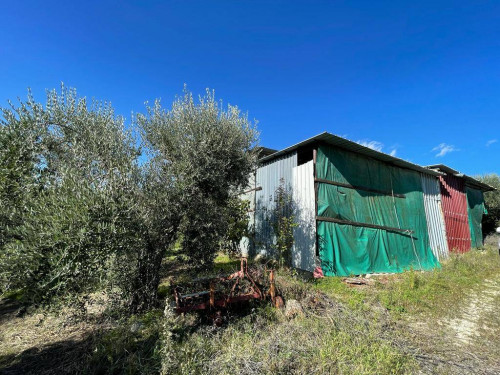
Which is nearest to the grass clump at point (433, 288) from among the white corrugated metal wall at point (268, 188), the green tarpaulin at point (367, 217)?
the green tarpaulin at point (367, 217)

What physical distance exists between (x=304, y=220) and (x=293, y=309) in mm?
4652

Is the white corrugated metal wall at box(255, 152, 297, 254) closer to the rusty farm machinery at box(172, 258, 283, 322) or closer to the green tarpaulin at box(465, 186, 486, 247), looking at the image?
the rusty farm machinery at box(172, 258, 283, 322)

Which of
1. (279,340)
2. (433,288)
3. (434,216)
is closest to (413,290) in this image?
(433,288)

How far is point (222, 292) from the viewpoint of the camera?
20.5 feet

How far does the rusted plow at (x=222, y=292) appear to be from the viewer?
556 cm

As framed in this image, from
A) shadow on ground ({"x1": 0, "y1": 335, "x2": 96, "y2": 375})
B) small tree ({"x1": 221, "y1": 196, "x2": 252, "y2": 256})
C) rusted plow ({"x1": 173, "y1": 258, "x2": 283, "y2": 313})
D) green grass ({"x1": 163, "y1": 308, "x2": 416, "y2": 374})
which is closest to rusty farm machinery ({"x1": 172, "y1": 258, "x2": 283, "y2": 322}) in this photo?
rusted plow ({"x1": 173, "y1": 258, "x2": 283, "y2": 313})

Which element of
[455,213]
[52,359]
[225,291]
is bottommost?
[52,359]

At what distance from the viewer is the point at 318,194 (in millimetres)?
10227

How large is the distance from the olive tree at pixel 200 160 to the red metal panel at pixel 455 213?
14.6m

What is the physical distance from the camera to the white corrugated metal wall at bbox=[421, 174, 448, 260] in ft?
47.3

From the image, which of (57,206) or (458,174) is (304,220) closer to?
(57,206)

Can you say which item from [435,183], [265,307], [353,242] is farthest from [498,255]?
[265,307]

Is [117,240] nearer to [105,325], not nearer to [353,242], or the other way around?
[105,325]

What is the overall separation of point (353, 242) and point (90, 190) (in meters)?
9.59
